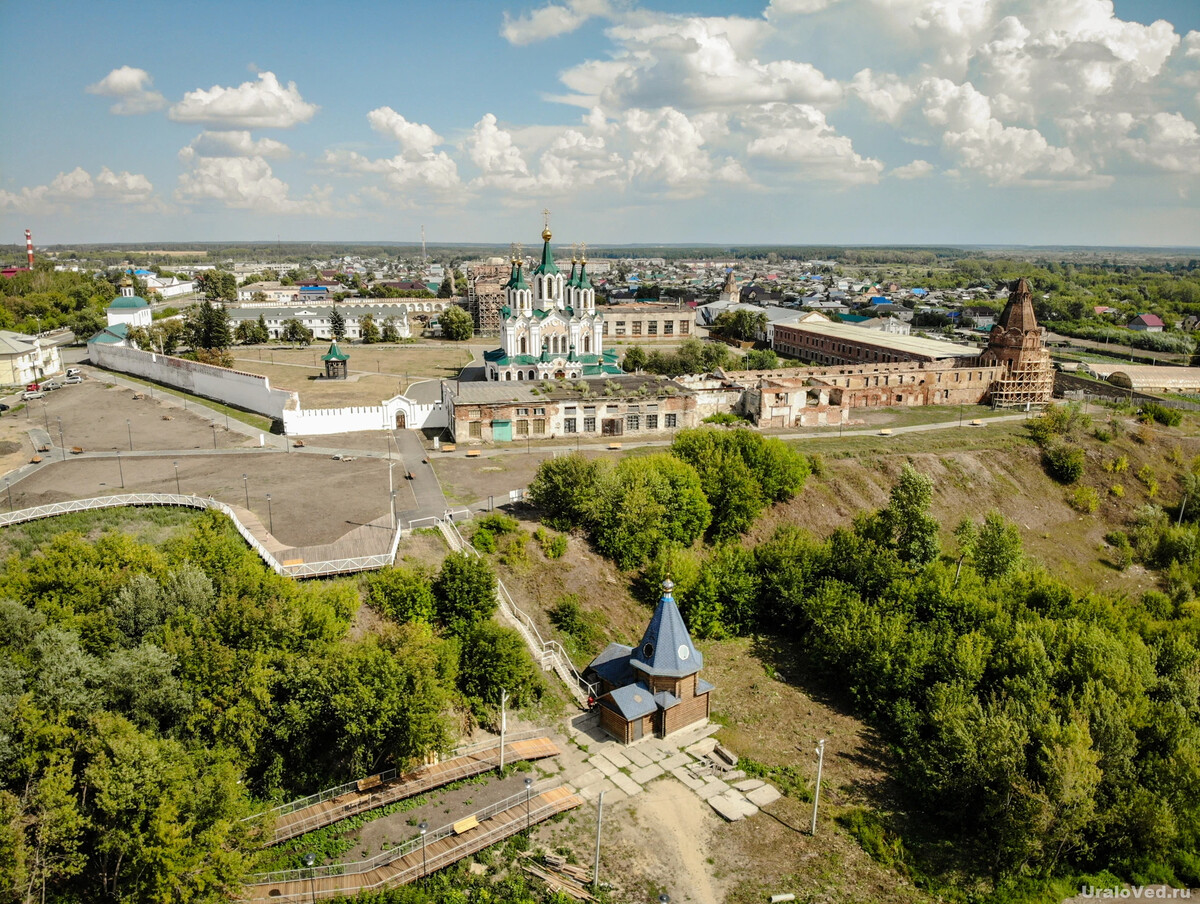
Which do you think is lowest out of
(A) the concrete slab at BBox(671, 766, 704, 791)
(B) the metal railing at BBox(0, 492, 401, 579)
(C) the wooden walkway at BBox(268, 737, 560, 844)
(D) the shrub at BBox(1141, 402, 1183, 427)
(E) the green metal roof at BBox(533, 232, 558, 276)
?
(A) the concrete slab at BBox(671, 766, 704, 791)

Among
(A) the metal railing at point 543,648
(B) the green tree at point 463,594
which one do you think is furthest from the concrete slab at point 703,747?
(B) the green tree at point 463,594

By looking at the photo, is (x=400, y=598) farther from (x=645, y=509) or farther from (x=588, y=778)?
(x=645, y=509)

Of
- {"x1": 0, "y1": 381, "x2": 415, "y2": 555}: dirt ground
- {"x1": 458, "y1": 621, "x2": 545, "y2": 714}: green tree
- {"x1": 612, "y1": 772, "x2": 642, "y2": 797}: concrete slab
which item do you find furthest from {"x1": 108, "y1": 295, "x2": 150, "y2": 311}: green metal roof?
{"x1": 612, "y1": 772, "x2": 642, "y2": 797}: concrete slab

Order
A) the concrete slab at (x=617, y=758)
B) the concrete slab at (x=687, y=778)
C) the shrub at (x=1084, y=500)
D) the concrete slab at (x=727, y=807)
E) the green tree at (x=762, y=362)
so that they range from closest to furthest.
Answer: the concrete slab at (x=727, y=807)
the concrete slab at (x=687, y=778)
the concrete slab at (x=617, y=758)
the shrub at (x=1084, y=500)
the green tree at (x=762, y=362)

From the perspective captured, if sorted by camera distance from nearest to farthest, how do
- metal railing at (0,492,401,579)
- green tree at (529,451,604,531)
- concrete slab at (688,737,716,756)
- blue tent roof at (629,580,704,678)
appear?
concrete slab at (688,737,716,756) < blue tent roof at (629,580,704,678) < metal railing at (0,492,401,579) < green tree at (529,451,604,531)

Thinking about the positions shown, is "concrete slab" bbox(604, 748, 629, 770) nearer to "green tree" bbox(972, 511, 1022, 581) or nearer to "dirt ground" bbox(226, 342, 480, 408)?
"green tree" bbox(972, 511, 1022, 581)

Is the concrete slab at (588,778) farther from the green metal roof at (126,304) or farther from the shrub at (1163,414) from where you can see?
the green metal roof at (126,304)

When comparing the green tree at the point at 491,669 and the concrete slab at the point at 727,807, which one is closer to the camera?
the concrete slab at the point at 727,807
